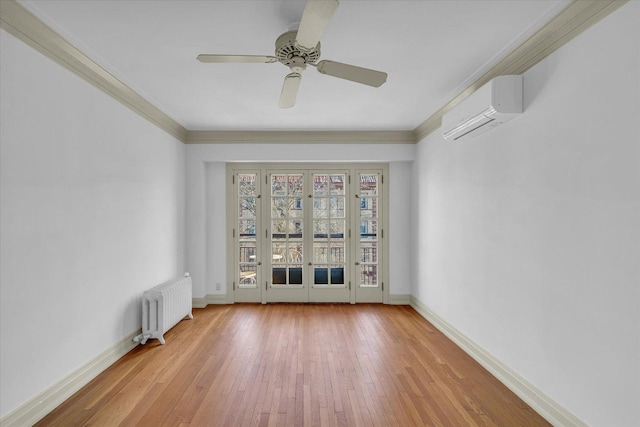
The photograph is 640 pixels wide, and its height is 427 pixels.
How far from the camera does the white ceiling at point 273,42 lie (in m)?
2.13

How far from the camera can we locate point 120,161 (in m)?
3.37

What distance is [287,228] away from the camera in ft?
17.9

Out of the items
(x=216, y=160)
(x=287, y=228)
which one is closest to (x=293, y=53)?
(x=216, y=160)

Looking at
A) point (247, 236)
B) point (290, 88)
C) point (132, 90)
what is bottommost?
point (247, 236)

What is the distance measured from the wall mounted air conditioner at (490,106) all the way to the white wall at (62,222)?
3.24m

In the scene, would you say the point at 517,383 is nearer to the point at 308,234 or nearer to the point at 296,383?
the point at 296,383

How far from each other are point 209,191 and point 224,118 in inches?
53.4

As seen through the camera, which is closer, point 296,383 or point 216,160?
point 296,383

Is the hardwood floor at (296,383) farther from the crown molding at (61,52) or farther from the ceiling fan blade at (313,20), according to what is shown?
the crown molding at (61,52)

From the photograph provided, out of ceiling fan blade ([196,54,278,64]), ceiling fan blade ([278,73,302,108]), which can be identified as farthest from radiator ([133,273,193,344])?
ceiling fan blade ([196,54,278,64])

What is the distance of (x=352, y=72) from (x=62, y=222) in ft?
7.79

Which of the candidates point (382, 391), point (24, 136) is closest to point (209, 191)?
point (24, 136)

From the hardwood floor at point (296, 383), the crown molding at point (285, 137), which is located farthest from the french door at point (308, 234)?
the hardwood floor at point (296, 383)

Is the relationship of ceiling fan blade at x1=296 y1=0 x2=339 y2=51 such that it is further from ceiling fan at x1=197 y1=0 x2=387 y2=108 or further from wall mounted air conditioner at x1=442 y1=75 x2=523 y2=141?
wall mounted air conditioner at x1=442 y1=75 x2=523 y2=141
